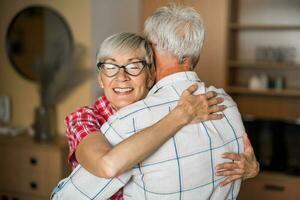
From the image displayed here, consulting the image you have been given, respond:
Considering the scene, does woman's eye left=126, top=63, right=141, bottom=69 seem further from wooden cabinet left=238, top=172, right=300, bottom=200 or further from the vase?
wooden cabinet left=238, top=172, right=300, bottom=200

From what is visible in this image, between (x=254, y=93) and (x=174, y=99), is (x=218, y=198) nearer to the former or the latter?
(x=174, y=99)

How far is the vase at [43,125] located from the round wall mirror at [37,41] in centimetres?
30

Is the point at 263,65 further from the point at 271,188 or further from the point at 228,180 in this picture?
the point at 228,180

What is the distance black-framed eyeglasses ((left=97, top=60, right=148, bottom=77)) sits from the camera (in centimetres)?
125

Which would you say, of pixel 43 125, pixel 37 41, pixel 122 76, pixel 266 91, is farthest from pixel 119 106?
pixel 266 91

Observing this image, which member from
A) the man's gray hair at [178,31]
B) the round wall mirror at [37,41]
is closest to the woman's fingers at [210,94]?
the man's gray hair at [178,31]

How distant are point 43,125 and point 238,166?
2.13 meters

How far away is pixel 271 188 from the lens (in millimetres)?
3227

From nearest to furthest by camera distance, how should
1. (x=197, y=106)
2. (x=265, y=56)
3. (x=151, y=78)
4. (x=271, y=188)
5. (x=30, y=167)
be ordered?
(x=197, y=106), (x=151, y=78), (x=30, y=167), (x=271, y=188), (x=265, y=56)

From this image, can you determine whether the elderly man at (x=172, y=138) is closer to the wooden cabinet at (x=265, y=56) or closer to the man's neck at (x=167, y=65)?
the man's neck at (x=167, y=65)

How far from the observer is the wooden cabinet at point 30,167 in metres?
3.00

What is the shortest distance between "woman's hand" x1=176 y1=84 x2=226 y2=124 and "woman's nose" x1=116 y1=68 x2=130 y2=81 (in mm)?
190

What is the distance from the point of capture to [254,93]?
3746mm

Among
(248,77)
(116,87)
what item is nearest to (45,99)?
(248,77)
